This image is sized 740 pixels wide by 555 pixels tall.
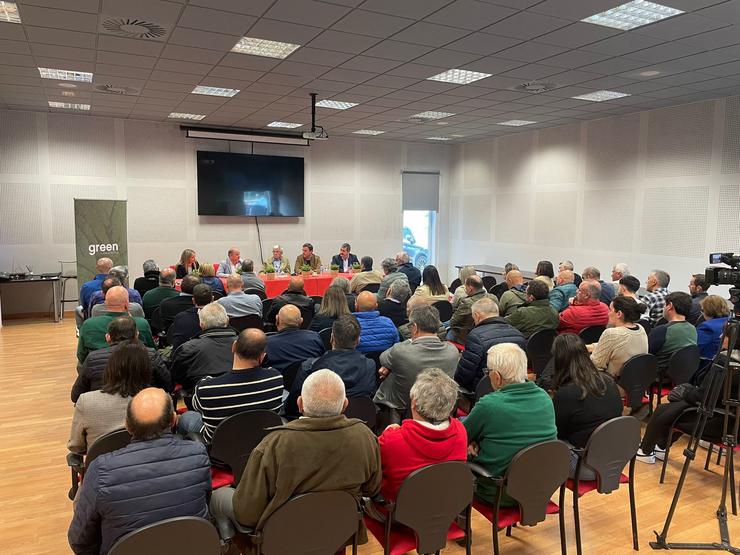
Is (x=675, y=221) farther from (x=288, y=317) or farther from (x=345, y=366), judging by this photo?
(x=345, y=366)

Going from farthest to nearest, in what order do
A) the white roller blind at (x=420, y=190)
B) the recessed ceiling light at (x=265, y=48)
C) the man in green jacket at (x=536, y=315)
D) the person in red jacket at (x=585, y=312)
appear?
the white roller blind at (x=420, y=190)
the recessed ceiling light at (x=265, y=48)
the person in red jacket at (x=585, y=312)
the man in green jacket at (x=536, y=315)

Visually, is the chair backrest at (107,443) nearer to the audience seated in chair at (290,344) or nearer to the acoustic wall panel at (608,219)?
the audience seated in chair at (290,344)

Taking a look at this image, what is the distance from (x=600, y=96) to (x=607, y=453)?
6943 millimetres

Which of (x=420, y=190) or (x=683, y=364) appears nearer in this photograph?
(x=683, y=364)

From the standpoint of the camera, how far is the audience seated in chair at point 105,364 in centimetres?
332

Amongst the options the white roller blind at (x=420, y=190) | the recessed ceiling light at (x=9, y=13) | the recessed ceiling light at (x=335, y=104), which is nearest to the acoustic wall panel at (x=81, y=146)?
the recessed ceiling light at (x=335, y=104)

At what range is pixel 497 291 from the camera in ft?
24.5

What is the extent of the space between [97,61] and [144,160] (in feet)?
15.5

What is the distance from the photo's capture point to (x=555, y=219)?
11180 millimetres

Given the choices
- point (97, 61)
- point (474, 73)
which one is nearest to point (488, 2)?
point (474, 73)

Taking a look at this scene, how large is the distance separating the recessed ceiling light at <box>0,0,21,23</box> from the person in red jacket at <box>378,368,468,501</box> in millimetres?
4946

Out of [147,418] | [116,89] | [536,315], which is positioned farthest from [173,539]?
[116,89]

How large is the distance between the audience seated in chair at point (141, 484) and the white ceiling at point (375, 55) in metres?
3.85

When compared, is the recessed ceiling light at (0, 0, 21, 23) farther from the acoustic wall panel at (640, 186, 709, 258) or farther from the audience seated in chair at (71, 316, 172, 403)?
the acoustic wall panel at (640, 186, 709, 258)
